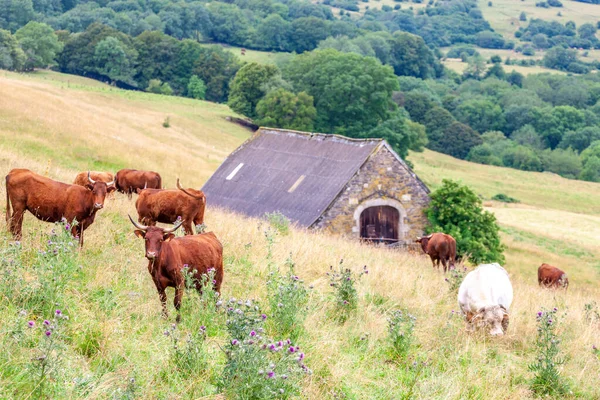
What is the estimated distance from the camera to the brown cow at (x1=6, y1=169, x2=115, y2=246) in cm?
1158

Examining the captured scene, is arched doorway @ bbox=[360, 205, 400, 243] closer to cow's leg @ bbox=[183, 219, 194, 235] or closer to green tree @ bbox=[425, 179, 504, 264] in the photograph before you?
green tree @ bbox=[425, 179, 504, 264]

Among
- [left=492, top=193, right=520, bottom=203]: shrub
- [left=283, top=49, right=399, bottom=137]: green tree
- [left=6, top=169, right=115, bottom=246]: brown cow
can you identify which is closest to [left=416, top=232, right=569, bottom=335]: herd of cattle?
[left=6, top=169, right=115, bottom=246]: brown cow

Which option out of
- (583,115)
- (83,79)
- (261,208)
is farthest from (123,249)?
(583,115)

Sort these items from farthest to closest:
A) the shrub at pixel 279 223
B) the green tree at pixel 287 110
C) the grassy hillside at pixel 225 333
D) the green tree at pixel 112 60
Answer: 1. the green tree at pixel 112 60
2. the green tree at pixel 287 110
3. the shrub at pixel 279 223
4. the grassy hillside at pixel 225 333

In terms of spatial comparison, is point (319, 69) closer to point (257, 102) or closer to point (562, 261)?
point (257, 102)

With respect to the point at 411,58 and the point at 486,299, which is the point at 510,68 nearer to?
the point at 411,58

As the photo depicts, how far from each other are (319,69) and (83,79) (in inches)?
1162

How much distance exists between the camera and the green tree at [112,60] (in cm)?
9825

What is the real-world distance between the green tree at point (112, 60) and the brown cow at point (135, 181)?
3160 inches

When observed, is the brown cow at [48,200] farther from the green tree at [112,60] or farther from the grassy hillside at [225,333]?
the green tree at [112,60]

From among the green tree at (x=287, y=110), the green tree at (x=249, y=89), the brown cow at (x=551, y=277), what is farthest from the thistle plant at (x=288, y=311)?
the green tree at (x=249, y=89)

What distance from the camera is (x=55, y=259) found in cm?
906

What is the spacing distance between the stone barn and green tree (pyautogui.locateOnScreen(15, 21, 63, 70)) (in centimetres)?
7076

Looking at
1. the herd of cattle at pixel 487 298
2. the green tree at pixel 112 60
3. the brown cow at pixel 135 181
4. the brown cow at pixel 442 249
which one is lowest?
the green tree at pixel 112 60
